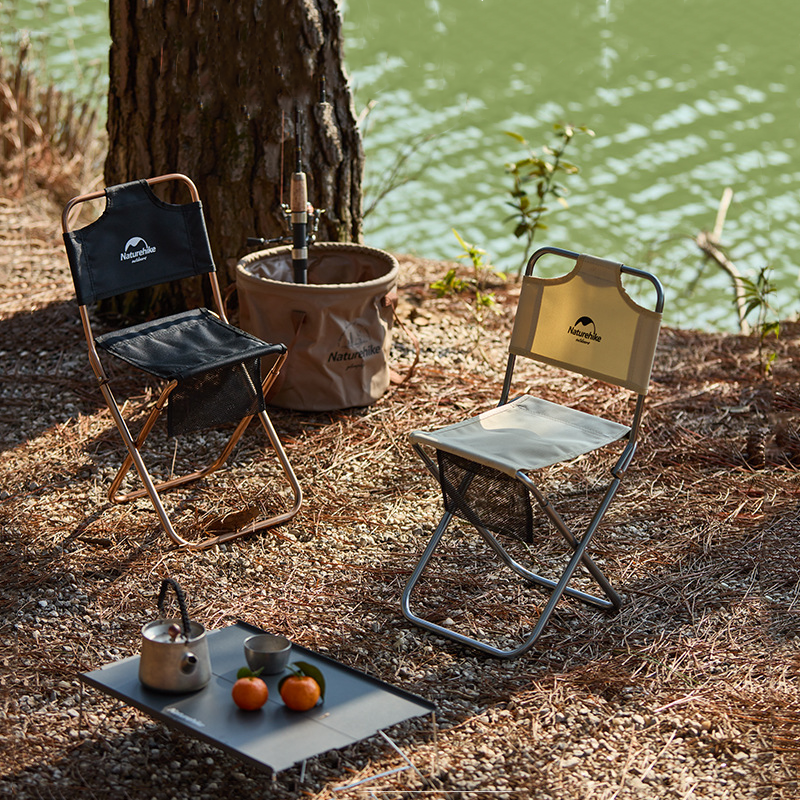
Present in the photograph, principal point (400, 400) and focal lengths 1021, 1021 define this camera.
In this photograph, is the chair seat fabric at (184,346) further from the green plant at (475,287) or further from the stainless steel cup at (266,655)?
the green plant at (475,287)

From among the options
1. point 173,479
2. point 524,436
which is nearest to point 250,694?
point 524,436

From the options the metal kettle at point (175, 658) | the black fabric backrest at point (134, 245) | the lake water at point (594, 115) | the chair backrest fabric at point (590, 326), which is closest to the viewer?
the metal kettle at point (175, 658)

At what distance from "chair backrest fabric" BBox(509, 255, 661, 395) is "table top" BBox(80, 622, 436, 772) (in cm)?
113

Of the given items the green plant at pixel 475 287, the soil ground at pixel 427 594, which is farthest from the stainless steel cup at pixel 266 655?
the green plant at pixel 475 287

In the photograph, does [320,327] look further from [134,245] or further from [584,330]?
[584,330]

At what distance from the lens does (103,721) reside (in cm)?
240

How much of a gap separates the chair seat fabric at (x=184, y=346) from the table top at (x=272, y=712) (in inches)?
39.7

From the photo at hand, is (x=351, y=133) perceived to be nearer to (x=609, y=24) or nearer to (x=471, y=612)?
(x=471, y=612)

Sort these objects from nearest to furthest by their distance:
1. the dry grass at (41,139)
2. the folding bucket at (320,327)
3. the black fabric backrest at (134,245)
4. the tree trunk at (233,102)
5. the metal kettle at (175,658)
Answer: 1. the metal kettle at (175,658)
2. the black fabric backrest at (134,245)
3. the folding bucket at (320,327)
4. the tree trunk at (233,102)
5. the dry grass at (41,139)

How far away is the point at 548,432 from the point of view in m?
2.86

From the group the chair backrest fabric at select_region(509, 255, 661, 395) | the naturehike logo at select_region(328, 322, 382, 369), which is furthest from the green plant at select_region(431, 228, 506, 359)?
the chair backrest fabric at select_region(509, 255, 661, 395)

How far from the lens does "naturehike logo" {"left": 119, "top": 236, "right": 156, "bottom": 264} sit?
10.9 ft

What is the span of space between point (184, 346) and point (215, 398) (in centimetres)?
21

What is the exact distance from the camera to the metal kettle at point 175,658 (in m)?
2.11
